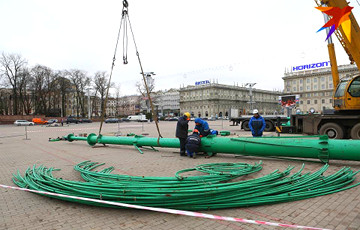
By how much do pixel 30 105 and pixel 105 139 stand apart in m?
67.3

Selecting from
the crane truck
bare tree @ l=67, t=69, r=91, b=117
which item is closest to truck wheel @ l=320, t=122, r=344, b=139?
the crane truck

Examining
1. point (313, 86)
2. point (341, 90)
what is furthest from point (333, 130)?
point (313, 86)

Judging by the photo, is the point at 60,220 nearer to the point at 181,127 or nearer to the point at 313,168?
the point at 181,127

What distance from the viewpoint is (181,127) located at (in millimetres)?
7969

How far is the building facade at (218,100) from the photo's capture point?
103 meters

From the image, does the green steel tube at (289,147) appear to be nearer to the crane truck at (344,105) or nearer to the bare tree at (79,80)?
the crane truck at (344,105)

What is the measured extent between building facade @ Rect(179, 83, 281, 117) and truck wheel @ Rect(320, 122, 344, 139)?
282ft

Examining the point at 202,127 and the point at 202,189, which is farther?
the point at 202,127

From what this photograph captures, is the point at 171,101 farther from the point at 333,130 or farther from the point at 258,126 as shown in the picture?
the point at 258,126

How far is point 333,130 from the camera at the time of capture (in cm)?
1129

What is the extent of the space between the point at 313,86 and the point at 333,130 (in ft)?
296

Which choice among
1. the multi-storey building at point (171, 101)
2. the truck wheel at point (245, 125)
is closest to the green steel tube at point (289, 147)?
the truck wheel at point (245, 125)

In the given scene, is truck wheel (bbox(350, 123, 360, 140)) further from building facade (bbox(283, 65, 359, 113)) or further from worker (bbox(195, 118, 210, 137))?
building facade (bbox(283, 65, 359, 113))

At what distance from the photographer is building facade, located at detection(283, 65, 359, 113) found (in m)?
85.5
